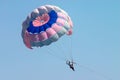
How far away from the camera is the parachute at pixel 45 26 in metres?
43.3

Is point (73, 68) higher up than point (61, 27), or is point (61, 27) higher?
point (61, 27)

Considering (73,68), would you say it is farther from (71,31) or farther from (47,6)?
(47,6)

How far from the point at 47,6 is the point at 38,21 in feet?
6.93

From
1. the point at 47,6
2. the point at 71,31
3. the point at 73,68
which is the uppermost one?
the point at 47,6

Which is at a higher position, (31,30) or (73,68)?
(31,30)

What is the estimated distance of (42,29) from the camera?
4381 cm

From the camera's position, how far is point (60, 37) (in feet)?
143

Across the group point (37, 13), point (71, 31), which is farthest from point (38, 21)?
point (71, 31)

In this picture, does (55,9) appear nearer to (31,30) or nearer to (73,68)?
(31,30)

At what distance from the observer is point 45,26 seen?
4388 centimetres

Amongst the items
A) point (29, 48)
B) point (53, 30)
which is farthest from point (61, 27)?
point (29, 48)

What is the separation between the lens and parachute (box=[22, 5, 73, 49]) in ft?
142

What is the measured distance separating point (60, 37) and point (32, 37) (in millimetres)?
3179

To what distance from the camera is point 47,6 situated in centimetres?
4503
